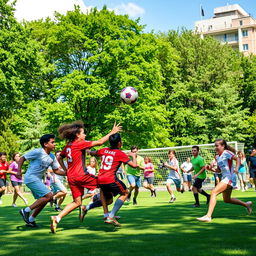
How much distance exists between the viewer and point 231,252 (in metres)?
5.32

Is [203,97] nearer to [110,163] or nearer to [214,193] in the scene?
[214,193]

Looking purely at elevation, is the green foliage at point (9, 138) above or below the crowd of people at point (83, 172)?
above

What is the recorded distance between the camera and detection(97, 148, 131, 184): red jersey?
8367 mm

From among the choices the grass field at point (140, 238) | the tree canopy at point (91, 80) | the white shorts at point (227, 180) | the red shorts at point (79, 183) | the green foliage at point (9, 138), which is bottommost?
the grass field at point (140, 238)

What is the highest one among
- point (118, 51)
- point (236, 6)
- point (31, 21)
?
point (236, 6)

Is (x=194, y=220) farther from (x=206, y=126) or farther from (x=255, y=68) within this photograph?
(x=255, y=68)

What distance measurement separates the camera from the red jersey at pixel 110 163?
27.5ft

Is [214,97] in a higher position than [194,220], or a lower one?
higher

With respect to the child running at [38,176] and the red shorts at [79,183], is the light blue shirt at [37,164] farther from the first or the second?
the red shorts at [79,183]

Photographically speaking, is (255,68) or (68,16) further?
(255,68)

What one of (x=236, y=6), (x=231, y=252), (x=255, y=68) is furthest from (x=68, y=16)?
(x=236, y=6)

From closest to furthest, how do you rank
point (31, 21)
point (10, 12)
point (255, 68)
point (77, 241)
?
point (77, 241), point (10, 12), point (31, 21), point (255, 68)

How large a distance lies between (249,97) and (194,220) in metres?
42.1

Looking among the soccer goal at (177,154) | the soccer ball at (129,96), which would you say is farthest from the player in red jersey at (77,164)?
the soccer goal at (177,154)
